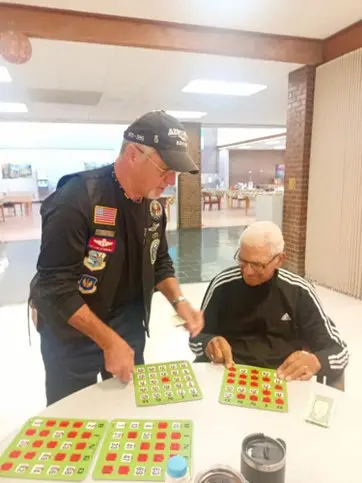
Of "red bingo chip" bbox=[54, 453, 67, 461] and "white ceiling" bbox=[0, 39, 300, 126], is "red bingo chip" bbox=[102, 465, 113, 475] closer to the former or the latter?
"red bingo chip" bbox=[54, 453, 67, 461]

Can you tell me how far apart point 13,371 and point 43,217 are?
6.85 feet

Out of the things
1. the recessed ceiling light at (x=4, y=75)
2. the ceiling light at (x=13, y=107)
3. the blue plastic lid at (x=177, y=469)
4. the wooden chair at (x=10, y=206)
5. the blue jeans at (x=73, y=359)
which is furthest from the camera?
the wooden chair at (x=10, y=206)

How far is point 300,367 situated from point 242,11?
144 inches

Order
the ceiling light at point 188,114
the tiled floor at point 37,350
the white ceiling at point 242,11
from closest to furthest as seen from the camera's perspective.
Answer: the tiled floor at point 37,350, the white ceiling at point 242,11, the ceiling light at point 188,114

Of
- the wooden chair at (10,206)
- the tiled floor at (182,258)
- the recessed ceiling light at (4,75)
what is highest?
the recessed ceiling light at (4,75)

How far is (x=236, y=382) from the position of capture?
124cm

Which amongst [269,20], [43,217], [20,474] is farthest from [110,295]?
[269,20]

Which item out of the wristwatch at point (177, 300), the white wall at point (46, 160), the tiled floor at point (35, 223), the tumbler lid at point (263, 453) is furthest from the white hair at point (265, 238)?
the white wall at point (46, 160)

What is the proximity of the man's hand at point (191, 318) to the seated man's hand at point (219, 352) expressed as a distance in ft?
0.23

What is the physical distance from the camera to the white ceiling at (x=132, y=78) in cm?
457

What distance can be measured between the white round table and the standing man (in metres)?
0.10

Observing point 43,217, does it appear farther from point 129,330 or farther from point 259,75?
point 259,75

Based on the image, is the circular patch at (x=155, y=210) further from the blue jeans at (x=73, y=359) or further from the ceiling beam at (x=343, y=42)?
the ceiling beam at (x=343, y=42)

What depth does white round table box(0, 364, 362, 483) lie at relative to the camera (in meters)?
0.91
